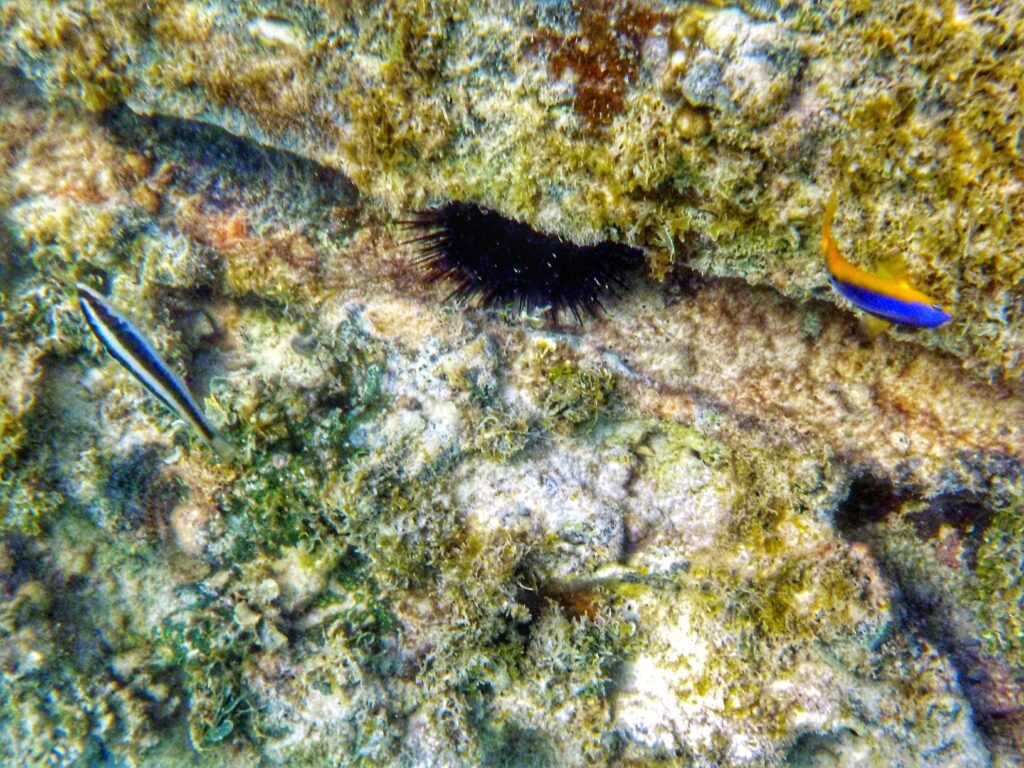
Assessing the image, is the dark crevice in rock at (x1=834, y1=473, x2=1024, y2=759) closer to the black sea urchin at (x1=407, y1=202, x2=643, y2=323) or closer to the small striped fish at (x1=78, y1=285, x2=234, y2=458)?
the black sea urchin at (x1=407, y1=202, x2=643, y2=323)

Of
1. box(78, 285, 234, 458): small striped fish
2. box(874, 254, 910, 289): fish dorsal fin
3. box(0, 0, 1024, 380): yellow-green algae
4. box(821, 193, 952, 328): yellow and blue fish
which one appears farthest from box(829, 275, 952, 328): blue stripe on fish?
box(78, 285, 234, 458): small striped fish

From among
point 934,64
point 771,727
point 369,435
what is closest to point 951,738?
point 771,727

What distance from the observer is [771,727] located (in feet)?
10.9

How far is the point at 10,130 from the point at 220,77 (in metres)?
1.74

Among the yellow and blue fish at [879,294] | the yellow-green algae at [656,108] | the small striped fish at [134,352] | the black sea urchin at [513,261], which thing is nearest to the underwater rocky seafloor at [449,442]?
the yellow-green algae at [656,108]

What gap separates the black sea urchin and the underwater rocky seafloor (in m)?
0.16

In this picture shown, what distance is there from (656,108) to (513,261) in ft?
3.57

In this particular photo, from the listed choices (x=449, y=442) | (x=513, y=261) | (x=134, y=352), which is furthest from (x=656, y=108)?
(x=134, y=352)

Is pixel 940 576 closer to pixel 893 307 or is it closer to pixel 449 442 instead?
pixel 893 307

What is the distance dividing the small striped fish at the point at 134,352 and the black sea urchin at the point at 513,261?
59.1 inches

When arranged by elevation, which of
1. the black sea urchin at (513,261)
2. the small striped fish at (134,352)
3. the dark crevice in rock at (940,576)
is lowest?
the small striped fish at (134,352)

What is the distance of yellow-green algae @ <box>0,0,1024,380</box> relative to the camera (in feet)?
7.21

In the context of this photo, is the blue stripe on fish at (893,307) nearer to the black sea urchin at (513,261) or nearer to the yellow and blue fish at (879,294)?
the yellow and blue fish at (879,294)

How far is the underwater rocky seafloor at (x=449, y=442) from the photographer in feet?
9.27
